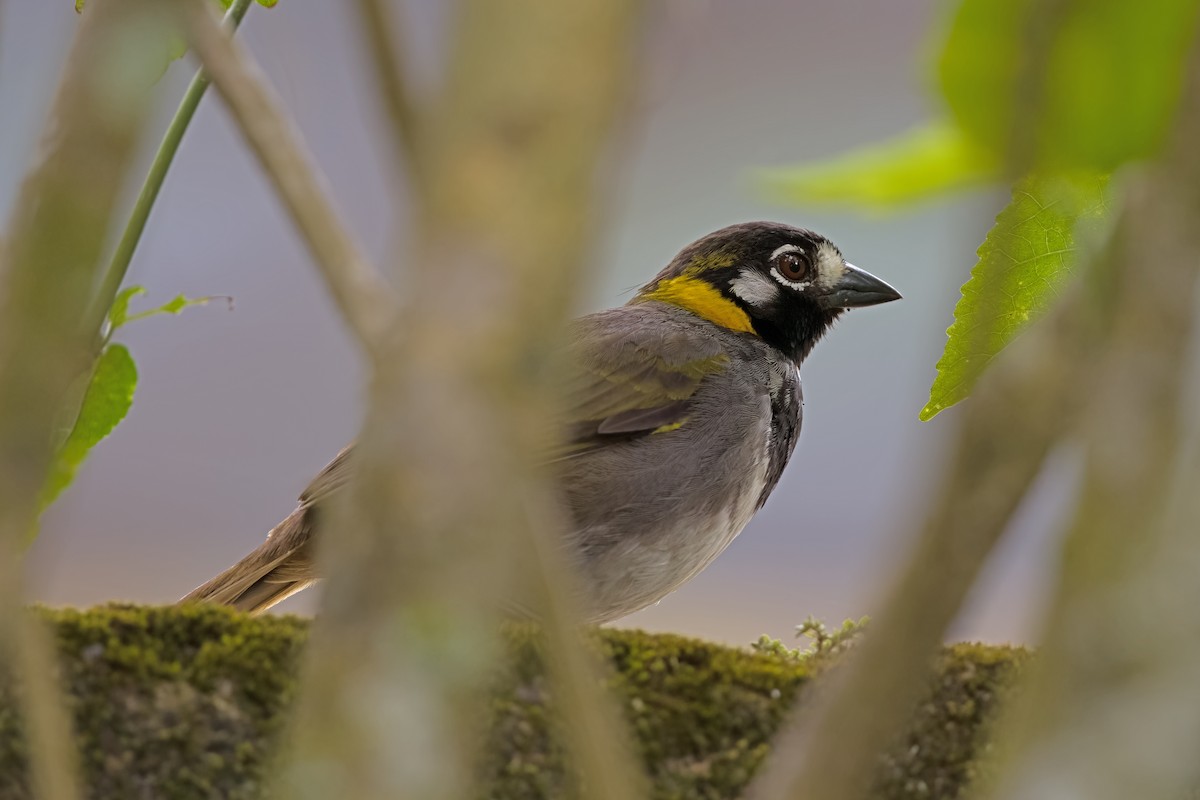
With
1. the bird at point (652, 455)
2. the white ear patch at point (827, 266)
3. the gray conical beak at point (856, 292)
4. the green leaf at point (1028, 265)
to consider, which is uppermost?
the white ear patch at point (827, 266)

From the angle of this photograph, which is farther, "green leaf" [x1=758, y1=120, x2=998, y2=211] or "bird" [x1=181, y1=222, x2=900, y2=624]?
"bird" [x1=181, y1=222, x2=900, y2=624]

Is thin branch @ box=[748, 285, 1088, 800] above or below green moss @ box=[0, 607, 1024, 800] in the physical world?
below

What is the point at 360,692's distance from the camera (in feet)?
1.74

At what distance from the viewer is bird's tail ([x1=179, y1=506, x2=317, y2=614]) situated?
2498mm

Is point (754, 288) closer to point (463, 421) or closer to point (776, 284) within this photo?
point (776, 284)

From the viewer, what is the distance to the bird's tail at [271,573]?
2498mm

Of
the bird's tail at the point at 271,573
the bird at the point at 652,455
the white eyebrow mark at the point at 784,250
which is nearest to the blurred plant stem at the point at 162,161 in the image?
the bird at the point at 652,455

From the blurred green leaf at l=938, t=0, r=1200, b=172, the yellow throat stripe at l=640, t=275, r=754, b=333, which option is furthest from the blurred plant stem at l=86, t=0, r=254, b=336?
the yellow throat stripe at l=640, t=275, r=754, b=333

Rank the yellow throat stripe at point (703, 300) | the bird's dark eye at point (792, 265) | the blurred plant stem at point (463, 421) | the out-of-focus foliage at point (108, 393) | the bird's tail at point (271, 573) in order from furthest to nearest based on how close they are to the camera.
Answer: the bird's dark eye at point (792, 265)
the yellow throat stripe at point (703, 300)
the bird's tail at point (271, 573)
the out-of-focus foliage at point (108, 393)
the blurred plant stem at point (463, 421)

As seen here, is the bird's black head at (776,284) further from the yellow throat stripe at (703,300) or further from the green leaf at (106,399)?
the green leaf at (106,399)

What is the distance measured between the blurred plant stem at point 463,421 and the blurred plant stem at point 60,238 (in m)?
0.17

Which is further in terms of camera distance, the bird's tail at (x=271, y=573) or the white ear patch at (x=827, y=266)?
the white ear patch at (x=827, y=266)

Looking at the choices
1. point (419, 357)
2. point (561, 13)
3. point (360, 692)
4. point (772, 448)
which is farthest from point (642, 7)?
point (772, 448)

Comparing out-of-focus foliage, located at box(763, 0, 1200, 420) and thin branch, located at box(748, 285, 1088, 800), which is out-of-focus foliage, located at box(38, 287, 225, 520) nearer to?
out-of-focus foliage, located at box(763, 0, 1200, 420)
